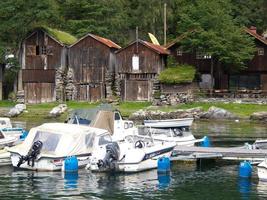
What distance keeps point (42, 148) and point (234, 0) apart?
80.2 metres

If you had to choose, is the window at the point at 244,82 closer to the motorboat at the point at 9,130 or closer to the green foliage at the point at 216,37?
the green foliage at the point at 216,37

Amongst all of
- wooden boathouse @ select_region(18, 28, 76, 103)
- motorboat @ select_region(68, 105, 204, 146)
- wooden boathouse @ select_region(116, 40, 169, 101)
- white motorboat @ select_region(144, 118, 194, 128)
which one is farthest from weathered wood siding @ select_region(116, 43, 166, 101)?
motorboat @ select_region(68, 105, 204, 146)

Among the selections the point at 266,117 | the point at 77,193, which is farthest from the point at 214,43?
the point at 77,193

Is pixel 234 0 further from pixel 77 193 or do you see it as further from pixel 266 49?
pixel 77 193

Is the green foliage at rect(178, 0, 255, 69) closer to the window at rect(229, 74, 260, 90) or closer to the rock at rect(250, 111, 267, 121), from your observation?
the window at rect(229, 74, 260, 90)

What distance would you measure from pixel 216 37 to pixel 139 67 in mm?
10742

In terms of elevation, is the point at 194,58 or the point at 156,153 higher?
the point at 194,58

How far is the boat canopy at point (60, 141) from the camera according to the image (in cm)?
3073

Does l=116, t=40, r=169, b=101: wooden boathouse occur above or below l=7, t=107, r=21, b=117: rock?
above

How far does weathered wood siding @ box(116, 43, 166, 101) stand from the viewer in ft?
256

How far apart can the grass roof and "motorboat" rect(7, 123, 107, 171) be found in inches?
1723

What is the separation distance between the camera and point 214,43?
246 ft

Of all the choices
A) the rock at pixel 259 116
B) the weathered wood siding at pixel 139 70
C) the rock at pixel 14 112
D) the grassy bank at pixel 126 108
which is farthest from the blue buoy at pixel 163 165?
the weathered wood siding at pixel 139 70

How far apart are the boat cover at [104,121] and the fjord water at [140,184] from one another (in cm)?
517
